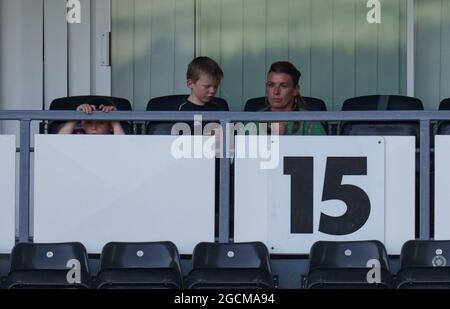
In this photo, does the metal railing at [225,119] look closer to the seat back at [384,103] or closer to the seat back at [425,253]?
the seat back at [425,253]

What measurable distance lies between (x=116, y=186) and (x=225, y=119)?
847 millimetres

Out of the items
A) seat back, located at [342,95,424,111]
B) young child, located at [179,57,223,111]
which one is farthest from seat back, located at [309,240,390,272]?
seat back, located at [342,95,424,111]

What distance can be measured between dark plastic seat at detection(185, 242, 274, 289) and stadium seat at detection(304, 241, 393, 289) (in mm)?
299

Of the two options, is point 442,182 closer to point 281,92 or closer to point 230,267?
point 281,92

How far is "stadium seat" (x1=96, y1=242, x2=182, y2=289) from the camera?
7.65 metres

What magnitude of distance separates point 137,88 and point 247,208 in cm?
327

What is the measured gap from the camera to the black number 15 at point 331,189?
8.00 metres

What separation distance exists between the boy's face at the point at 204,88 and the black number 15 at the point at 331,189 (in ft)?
3.00

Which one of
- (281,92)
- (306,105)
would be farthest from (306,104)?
(281,92)

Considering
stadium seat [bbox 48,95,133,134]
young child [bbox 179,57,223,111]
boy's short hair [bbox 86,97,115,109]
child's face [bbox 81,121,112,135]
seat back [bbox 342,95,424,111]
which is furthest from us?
seat back [bbox 342,95,424,111]

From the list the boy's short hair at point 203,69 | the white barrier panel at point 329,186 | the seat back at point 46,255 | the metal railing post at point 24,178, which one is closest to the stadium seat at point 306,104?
the boy's short hair at point 203,69

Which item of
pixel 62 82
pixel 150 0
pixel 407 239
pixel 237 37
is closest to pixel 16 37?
pixel 62 82

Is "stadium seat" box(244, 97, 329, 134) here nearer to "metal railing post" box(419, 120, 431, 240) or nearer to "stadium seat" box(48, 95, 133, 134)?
"stadium seat" box(48, 95, 133, 134)

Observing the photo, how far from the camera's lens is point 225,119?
799 cm
